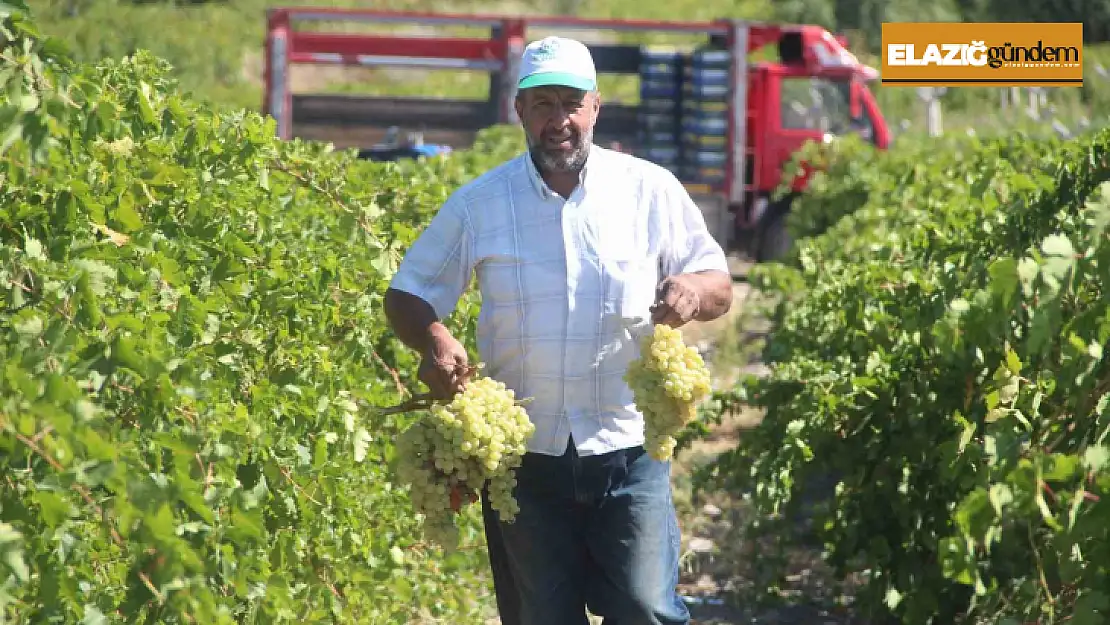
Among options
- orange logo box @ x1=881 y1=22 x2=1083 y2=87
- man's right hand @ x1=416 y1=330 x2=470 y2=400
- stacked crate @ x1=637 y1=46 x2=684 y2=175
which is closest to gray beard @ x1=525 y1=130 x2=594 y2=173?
man's right hand @ x1=416 y1=330 x2=470 y2=400

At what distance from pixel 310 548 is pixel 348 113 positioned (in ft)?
45.8

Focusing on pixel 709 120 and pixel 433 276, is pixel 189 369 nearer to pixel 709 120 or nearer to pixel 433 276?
pixel 433 276

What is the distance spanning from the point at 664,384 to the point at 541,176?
63 centimetres

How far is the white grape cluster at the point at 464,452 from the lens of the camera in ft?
11.6

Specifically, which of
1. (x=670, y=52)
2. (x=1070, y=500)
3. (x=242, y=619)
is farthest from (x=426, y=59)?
(x=1070, y=500)

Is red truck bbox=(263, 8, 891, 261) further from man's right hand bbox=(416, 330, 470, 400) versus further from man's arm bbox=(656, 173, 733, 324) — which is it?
man's right hand bbox=(416, 330, 470, 400)

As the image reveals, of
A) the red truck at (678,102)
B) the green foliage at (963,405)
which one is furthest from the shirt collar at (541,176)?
the red truck at (678,102)

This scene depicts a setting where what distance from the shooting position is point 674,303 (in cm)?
366

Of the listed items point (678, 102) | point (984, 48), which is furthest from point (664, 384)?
point (984, 48)

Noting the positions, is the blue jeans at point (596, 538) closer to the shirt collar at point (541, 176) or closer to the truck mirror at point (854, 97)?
the shirt collar at point (541, 176)

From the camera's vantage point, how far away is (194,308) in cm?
338

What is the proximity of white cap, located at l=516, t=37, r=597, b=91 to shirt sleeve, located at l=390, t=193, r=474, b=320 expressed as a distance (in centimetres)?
37

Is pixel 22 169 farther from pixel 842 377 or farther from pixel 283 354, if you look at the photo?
pixel 842 377

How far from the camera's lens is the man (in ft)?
12.4
